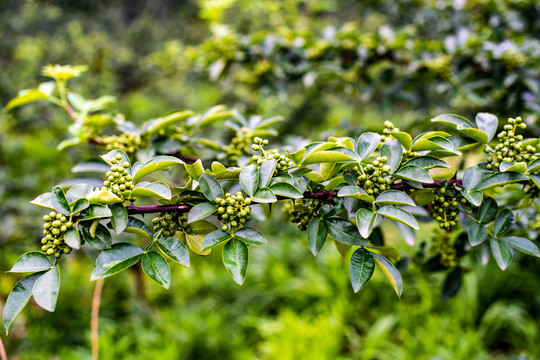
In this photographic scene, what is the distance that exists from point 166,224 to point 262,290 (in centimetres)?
287

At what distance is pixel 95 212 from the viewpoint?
26.8 inches

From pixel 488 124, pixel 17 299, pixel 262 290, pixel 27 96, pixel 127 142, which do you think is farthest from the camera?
pixel 262 290

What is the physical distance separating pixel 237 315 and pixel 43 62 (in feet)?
10.5

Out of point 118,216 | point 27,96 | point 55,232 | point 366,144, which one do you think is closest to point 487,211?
point 366,144

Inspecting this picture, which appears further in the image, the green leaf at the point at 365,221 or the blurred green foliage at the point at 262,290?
the blurred green foliage at the point at 262,290

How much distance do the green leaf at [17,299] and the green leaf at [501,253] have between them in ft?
2.86

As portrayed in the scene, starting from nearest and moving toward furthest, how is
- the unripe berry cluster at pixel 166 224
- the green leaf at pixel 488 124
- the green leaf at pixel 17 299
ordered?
the green leaf at pixel 17 299 < the unripe berry cluster at pixel 166 224 < the green leaf at pixel 488 124

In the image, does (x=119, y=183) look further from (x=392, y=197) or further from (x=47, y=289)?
(x=392, y=197)

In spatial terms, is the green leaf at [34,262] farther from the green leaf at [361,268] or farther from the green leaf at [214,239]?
the green leaf at [361,268]

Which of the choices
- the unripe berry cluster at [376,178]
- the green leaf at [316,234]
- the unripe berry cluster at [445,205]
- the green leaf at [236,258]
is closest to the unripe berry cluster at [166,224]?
the green leaf at [236,258]

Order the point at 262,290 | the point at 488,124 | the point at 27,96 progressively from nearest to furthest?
the point at 488,124 → the point at 27,96 → the point at 262,290

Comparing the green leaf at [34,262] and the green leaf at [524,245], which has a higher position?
the green leaf at [34,262]

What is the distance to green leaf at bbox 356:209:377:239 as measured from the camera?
0.67 meters

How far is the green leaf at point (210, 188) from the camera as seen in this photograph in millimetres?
709
